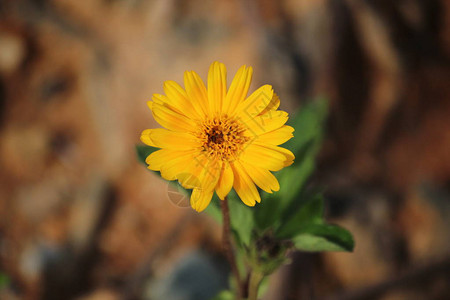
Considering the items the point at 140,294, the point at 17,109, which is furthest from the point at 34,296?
the point at 17,109

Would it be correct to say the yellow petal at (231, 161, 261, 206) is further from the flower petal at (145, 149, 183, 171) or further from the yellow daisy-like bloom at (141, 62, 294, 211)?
the flower petal at (145, 149, 183, 171)

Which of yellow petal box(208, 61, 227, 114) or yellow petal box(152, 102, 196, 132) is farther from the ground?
yellow petal box(208, 61, 227, 114)

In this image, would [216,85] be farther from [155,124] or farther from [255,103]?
[155,124]

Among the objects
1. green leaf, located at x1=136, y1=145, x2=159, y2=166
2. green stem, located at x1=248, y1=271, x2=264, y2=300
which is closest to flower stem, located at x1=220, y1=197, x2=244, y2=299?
green stem, located at x1=248, y1=271, x2=264, y2=300

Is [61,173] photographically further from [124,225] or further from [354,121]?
[354,121]

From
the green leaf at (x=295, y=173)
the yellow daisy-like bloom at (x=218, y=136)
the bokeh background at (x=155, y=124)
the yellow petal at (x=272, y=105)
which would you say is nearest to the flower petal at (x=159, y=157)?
the yellow daisy-like bloom at (x=218, y=136)

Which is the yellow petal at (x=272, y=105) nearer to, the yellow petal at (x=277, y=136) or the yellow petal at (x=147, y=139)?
the yellow petal at (x=277, y=136)
